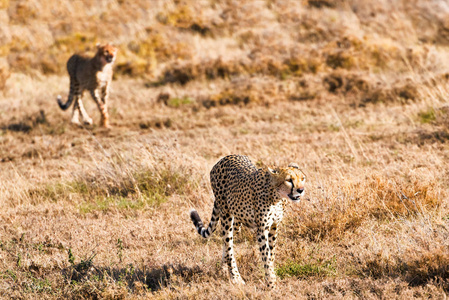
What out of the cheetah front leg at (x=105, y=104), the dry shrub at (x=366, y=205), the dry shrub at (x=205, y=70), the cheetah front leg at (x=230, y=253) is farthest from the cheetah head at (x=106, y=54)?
the cheetah front leg at (x=230, y=253)

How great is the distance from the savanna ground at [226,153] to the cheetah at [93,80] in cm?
35

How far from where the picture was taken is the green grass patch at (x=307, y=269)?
404 centimetres

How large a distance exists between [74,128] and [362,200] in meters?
6.36

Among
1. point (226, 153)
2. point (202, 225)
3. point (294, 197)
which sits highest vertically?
point (294, 197)

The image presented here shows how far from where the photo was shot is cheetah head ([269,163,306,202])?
3434mm

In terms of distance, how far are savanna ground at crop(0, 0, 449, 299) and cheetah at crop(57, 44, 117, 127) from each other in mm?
347

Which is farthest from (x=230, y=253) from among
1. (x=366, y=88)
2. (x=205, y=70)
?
(x=205, y=70)

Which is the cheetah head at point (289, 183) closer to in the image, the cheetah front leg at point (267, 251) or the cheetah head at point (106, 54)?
the cheetah front leg at point (267, 251)

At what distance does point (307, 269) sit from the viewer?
4.09m

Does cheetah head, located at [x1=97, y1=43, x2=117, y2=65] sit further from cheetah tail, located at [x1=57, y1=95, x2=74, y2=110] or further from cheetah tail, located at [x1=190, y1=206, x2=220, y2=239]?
cheetah tail, located at [x1=190, y1=206, x2=220, y2=239]

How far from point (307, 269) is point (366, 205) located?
1.07 m

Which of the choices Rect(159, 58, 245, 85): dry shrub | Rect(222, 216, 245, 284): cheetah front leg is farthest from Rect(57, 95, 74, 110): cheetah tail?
Rect(222, 216, 245, 284): cheetah front leg

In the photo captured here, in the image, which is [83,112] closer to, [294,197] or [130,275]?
[130,275]

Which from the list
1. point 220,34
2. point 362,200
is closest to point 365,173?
point 362,200
